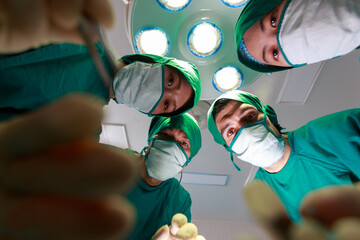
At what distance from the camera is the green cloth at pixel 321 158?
3.37 ft

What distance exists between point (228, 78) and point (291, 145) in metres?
0.53

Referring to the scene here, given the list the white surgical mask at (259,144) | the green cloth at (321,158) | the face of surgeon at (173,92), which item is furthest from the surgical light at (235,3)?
the green cloth at (321,158)

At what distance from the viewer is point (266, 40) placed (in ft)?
3.59

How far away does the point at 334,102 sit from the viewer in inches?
61.5

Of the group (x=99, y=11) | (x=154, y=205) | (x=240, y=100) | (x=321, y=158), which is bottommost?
(x=154, y=205)

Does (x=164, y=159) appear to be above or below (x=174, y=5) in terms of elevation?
below

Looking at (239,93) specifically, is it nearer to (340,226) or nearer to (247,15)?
(247,15)

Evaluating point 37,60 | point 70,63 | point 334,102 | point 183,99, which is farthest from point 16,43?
point 334,102

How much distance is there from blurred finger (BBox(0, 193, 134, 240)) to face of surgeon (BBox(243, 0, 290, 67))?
3.64 ft

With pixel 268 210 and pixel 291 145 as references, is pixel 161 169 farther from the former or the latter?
pixel 268 210

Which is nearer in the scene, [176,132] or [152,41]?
[152,41]

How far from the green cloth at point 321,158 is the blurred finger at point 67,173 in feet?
3.82

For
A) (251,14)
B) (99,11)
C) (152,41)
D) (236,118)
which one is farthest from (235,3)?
(99,11)

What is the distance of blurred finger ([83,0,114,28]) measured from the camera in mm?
347
